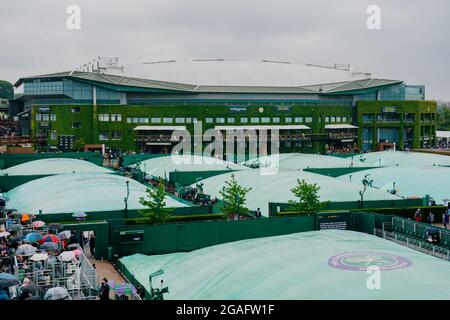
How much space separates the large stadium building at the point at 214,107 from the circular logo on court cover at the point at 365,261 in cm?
7897

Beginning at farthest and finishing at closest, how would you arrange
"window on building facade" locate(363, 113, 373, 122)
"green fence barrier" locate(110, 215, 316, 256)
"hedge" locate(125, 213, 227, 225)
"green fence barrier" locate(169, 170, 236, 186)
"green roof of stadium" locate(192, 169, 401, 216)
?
"window on building facade" locate(363, 113, 373, 122) → "green fence barrier" locate(169, 170, 236, 186) → "green roof of stadium" locate(192, 169, 401, 216) → "hedge" locate(125, 213, 227, 225) → "green fence barrier" locate(110, 215, 316, 256)

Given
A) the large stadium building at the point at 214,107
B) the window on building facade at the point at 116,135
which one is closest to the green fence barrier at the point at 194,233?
the large stadium building at the point at 214,107

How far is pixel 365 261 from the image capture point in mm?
20844

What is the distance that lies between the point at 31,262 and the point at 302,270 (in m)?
9.44

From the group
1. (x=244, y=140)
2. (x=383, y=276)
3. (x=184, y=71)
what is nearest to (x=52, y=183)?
(x=383, y=276)

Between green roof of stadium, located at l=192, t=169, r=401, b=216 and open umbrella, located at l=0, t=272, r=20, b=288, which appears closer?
open umbrella, located at l=0, t=272, r=20, b=288

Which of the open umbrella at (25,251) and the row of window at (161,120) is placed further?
the row of window at (161,120)

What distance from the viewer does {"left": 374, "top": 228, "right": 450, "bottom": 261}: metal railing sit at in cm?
2705

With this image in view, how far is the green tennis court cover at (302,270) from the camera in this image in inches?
699

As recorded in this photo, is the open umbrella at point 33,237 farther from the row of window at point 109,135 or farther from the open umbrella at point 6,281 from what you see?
the row of window at point 109,135

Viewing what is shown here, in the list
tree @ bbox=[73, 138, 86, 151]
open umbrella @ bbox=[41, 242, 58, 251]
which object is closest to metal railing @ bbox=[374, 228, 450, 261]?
open umbrella @ bbox=[41, 242, 58, 251]

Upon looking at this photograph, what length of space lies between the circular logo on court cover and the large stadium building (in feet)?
259

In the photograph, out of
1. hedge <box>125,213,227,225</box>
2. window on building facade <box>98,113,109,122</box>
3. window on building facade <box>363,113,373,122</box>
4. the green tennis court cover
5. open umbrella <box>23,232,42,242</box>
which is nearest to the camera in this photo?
the green tennis court cover

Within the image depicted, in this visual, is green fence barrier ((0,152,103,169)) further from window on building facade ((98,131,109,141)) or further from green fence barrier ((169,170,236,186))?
window on building facade ((98,131,109,141))
